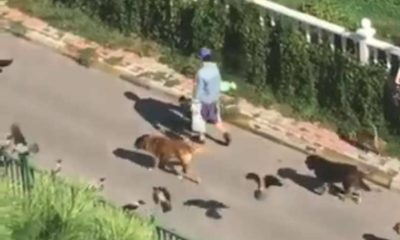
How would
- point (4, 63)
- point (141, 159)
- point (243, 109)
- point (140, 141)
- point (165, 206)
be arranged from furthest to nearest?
point (4, 63), point (243, 109), point (141, 159), point (140, 141), point (165, 206)

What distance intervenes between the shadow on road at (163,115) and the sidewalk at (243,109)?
1.07ft

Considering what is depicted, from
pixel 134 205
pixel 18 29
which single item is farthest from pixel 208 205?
pixel 18 29

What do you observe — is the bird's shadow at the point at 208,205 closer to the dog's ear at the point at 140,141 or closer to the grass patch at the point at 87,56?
the dog's ear at the point at 140,141

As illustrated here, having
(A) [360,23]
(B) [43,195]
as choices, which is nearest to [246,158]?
(A) [360,23]

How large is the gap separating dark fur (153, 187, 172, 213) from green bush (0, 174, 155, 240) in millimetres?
6235

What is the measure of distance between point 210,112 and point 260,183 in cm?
125

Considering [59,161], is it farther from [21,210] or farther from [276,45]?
[21,210]

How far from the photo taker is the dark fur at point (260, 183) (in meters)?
23.4

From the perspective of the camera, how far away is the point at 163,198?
23.1 metres

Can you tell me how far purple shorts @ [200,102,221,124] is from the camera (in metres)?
24.2

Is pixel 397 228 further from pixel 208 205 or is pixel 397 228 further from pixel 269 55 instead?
pixel 269 55

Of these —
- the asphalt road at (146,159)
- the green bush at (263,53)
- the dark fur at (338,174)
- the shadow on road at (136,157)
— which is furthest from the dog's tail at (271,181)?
the green bush at (263,53)

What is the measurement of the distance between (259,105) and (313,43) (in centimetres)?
116

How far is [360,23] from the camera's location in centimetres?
2594
